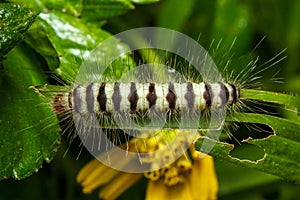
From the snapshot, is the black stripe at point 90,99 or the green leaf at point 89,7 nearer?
the black stripe at point 90,99

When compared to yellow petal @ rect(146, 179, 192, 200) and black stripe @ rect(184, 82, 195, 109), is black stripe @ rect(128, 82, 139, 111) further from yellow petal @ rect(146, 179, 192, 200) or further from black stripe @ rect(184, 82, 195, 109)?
yellow petal @ rect(146, 179, 192, 200)

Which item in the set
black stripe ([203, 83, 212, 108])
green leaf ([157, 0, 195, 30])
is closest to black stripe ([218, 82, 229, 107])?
black stripe ([203, 83, 212, 108])

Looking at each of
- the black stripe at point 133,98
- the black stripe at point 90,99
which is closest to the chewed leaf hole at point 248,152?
the black stripe at point 133,98

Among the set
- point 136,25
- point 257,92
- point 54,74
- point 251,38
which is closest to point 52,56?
point 54,74

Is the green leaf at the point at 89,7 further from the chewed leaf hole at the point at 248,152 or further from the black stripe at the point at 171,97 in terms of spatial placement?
the chewed leaf hole at the point at 248,152

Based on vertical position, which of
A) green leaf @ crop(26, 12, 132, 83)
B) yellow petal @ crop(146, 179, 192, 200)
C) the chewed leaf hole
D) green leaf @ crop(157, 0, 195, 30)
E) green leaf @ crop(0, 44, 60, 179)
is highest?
green leaf @ crop(157, 0, 195, 30)

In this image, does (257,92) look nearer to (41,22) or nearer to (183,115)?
(183,115)
